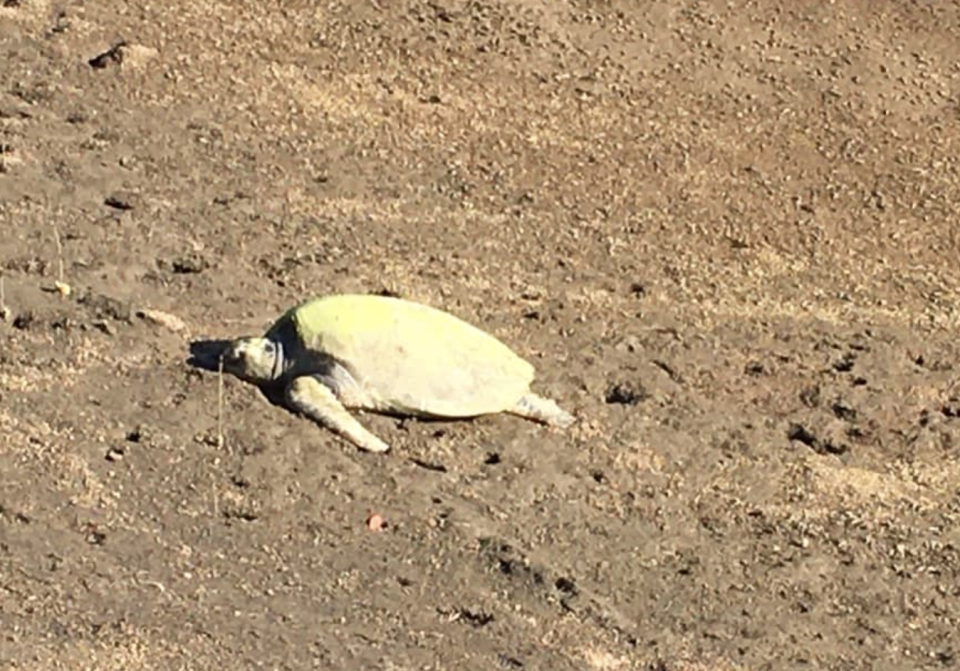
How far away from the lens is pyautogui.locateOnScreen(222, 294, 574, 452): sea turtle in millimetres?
6816

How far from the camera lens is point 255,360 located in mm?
6809

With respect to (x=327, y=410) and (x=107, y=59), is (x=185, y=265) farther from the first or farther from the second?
(x=107, y=59)

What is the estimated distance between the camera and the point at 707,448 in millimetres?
7004

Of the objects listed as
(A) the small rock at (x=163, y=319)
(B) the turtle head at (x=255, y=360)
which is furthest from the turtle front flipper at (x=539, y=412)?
(A) the small rock at (x=163, y=319)

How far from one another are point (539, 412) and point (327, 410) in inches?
28.1

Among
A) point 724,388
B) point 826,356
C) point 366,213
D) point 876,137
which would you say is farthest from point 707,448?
point 876,137

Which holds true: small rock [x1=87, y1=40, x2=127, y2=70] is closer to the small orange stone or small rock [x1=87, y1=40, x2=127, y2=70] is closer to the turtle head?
the turtle head

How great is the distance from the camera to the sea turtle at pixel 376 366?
268 inches

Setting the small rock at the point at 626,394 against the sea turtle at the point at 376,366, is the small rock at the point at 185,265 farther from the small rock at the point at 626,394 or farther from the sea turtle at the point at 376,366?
the small rock at the point at 626,394

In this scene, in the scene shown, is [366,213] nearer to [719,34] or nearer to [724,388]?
[724,388]

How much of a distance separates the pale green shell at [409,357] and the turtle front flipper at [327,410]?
0.36 feet

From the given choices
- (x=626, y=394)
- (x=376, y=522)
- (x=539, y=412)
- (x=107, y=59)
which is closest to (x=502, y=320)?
(x=626, y=394)

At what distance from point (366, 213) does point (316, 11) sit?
2.22m

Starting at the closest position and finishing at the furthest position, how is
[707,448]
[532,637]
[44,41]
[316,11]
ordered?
[532,637] → [707,448] → [44,41] → [316,11]
